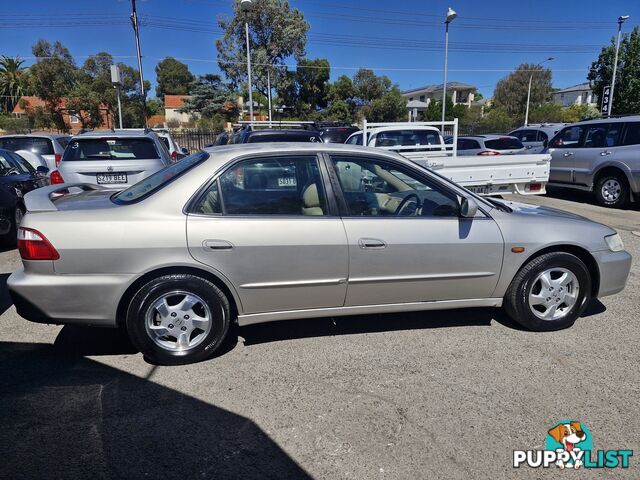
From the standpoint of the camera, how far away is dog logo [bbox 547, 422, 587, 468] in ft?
8.49

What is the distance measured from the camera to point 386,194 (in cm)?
405

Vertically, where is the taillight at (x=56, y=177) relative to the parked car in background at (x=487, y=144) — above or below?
below

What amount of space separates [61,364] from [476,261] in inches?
129

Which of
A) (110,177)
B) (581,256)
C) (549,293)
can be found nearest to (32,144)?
(110,177)

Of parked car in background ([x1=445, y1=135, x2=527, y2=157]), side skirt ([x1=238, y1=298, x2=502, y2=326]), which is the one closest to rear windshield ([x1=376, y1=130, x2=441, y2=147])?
parked car in background ([x1=445, y1=135, x2=527, y2=157])

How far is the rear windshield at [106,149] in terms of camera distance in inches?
286

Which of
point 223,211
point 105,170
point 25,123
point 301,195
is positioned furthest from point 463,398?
point 25,123

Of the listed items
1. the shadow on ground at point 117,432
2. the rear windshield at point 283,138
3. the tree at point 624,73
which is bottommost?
the shadow on ground at point 117,432

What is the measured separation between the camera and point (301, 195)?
144 inches

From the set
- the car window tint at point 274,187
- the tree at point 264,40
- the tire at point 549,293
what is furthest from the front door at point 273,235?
the tree at point 264,40

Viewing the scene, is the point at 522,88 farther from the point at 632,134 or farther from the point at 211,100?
the point at 632,134

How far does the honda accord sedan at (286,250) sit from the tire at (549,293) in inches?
0.4

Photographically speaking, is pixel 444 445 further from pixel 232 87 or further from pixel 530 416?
pixel 232 87

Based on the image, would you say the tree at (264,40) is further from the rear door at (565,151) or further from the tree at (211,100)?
the rear door at (565,151)
